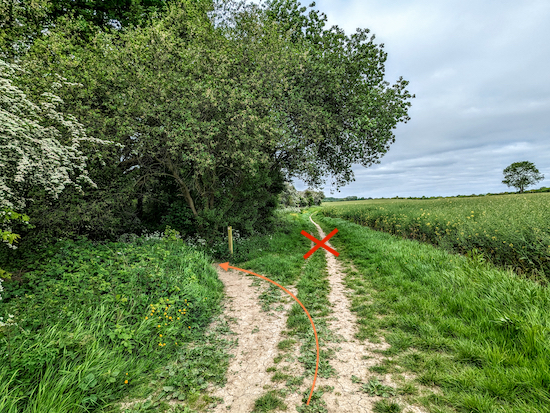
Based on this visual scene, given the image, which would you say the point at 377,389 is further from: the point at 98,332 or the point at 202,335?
the point at 98,332

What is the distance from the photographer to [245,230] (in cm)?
1431

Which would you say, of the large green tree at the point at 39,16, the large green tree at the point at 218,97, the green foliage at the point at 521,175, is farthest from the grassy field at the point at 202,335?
the green foliage at the point at 521,175

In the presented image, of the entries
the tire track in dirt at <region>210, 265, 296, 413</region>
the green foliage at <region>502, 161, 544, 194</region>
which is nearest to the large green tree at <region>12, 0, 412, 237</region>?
the tire track in dirt at <region>210, 265, 296, 413</region>

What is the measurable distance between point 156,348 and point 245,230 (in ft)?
32.6

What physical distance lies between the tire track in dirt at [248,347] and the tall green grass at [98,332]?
0.90ft

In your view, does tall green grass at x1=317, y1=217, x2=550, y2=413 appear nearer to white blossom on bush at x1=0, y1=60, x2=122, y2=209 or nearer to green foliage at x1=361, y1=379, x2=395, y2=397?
green foliage at x1=361, y1=379, x2=395, y2=397

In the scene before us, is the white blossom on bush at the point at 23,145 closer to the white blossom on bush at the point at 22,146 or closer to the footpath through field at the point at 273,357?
the white blossom on bush at the point at 22,146

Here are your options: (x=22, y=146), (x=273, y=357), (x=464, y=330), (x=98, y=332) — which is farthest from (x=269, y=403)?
(x=22, y=146)

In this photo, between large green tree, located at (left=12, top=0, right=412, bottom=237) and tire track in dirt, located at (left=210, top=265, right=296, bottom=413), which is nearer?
tire track in dirt, located at (left=210, top=265, right=296, bottom=413)

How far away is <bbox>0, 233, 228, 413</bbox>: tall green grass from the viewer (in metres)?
3.25

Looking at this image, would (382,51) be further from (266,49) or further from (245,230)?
(245,230)

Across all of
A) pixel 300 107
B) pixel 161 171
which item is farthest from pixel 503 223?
pixel 161 171

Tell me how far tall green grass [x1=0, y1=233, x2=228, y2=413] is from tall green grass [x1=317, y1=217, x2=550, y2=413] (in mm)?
3279

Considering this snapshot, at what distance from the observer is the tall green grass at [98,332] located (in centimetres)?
325
